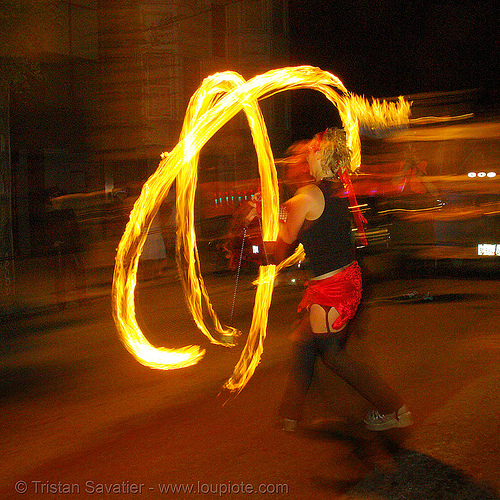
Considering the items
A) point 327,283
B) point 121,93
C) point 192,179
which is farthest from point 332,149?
point 121,93

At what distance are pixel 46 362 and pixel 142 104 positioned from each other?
1624 centimetres

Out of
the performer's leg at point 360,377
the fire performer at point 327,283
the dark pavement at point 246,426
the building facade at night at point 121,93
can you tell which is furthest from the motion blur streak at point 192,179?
the building facade at night at point 121,93

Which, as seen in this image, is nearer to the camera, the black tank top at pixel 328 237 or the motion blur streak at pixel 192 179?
the black tank top at pixel 328 237

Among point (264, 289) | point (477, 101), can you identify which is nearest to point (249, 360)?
point (264, 289)

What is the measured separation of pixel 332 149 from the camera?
457cm

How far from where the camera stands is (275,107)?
94.0ft

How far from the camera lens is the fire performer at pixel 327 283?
449 centimetres

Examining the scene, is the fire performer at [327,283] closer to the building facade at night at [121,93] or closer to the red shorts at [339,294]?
the red shorts at [339,294]

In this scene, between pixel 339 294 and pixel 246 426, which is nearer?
pixel 339 294

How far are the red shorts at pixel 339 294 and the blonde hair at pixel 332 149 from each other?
68 centimetres

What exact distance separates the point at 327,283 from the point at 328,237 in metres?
0.31

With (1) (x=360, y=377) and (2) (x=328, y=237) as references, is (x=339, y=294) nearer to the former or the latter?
(2) (x=328, y=237)

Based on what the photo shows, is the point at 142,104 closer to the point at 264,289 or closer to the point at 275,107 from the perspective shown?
the point at 275,107

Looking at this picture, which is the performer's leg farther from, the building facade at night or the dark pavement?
the building facade at night
